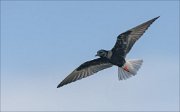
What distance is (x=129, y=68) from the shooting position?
97.4 feet

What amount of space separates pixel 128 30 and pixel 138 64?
228cm

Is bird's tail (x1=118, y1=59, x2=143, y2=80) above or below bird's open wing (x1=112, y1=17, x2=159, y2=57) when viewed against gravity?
below

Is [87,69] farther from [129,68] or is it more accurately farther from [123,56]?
[129,68]

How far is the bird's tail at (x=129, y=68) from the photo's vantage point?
29.6 metres

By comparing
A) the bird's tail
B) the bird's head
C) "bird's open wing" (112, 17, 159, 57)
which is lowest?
the bird's tail

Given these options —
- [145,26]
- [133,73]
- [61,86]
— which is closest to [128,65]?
[133,73]

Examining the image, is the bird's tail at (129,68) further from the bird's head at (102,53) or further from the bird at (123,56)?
the bird's head at (102,53)

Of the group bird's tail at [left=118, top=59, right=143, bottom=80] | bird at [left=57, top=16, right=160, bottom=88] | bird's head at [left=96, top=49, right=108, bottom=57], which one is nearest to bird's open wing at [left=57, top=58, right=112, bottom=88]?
bird at [left=57, top=16, right=160, bottom=88]

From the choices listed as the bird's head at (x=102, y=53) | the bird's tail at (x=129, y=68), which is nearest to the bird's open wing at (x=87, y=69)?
the bird's head at (x=102, y=53)

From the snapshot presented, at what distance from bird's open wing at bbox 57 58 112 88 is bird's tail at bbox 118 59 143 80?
7.34 ft

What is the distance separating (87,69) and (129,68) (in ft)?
15.7

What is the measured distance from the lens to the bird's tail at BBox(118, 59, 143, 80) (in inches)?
1165

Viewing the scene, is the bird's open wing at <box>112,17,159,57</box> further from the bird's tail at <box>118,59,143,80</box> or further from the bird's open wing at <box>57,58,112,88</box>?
the bird's open wing at <box>57,58,112,88</box>

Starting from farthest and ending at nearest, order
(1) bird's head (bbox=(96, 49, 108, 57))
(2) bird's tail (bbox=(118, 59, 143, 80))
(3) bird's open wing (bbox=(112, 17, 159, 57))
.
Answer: (1) bird's head (bbox=(96, 49, 108, 57)) < (3) bird's open wing (bbox=(112, 17, 159, 57)) < (2) bird's tail (bbox=(118, 59, 143, 80))
